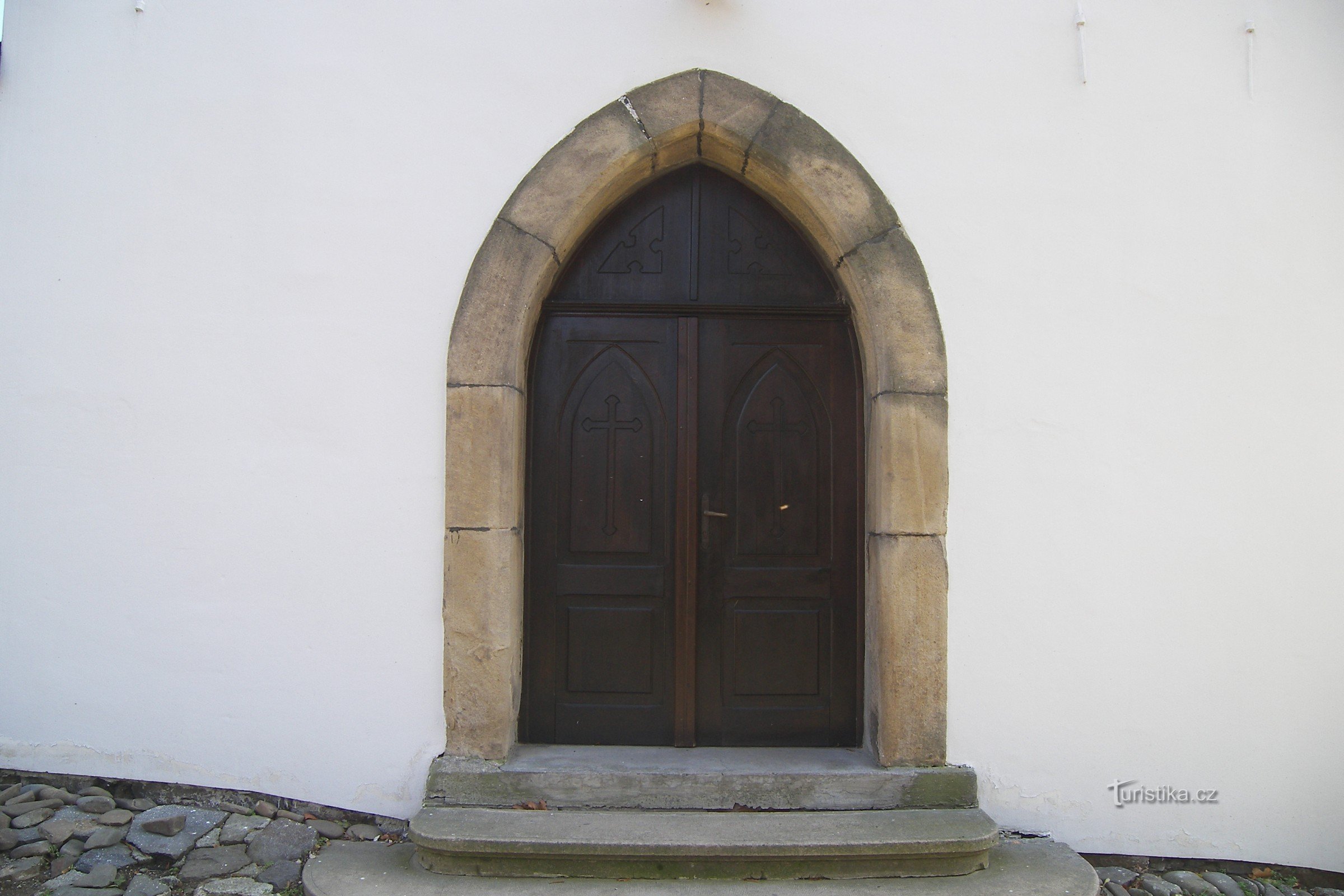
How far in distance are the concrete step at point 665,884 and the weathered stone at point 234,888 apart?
13 cm

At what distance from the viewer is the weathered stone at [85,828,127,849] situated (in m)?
2.67

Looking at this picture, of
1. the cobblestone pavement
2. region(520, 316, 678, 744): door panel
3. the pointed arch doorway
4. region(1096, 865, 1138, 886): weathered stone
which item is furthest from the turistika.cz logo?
the cobblestone pavement

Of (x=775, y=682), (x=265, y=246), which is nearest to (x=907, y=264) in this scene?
(x=775, y=682)

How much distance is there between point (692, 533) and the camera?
309cm

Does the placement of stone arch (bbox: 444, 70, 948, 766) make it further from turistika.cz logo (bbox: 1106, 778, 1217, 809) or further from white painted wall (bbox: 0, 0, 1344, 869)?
turistika.cz logo (bbox: 1106, 778, 1217, 809)

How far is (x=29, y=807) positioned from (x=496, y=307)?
2.31m

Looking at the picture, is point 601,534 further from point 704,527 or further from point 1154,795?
point 1154,795

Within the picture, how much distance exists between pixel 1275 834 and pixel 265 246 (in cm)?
407

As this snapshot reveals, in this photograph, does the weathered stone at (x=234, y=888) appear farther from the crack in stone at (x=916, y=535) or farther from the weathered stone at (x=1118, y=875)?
the weathered stone at (x=1118, y=875)

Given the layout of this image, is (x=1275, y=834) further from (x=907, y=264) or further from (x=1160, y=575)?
(x=907, y=264)

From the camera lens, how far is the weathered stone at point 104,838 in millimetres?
2666

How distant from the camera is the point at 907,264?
9.43 ft

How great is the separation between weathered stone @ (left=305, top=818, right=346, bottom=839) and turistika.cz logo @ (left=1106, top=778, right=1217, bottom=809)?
262cm

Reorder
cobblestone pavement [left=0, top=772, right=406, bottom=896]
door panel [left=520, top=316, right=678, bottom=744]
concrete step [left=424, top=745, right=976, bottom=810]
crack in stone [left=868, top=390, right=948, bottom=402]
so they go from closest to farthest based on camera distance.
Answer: cobblestone pavement [left=0, top=772, right=406, bottom=896] < concrete step [left=424, top=745, right=976, bottom=810] < crack in stone [left=868, top=390, right=948, bottom=402] < door panel [left=520, top=316, right=678, bottom=744]
